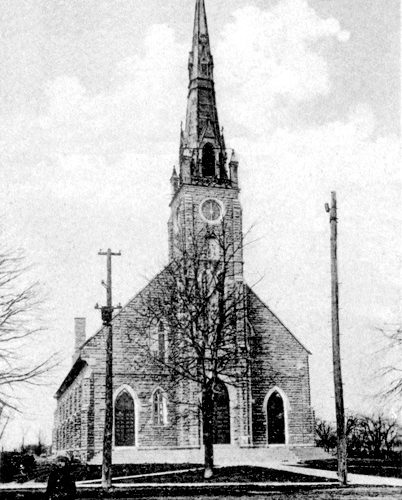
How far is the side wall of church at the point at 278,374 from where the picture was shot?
37719 millimetres

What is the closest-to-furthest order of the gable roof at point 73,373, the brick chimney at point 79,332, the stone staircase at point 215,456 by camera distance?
the stone staircase at point 215,456 → the gable roof at point 73,373 → the brick chimney at point 79,332

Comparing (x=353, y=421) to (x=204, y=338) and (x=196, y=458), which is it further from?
(x=204, y=338)

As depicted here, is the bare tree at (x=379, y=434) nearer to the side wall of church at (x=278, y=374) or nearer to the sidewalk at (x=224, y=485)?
the side wall of church at (x=278, y=374)

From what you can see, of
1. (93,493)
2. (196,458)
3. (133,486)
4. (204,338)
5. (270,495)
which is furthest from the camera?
(196,458)

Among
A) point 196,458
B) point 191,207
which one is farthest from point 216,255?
point 196,458

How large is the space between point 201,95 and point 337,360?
85.9ft

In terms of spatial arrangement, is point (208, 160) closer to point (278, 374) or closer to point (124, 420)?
point (278, 374)

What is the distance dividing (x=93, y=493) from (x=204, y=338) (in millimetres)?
8360

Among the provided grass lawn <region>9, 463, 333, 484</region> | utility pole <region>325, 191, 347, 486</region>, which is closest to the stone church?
grass lawn <region>9, 463, 333, 484</region>

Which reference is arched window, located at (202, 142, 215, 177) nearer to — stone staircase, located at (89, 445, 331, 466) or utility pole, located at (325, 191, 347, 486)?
stone staircase, located at (89, 445, 331, 466)

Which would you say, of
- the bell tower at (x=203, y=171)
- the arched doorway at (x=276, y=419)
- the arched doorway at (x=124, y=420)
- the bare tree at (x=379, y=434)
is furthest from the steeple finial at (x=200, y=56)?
the bare tree at (x=379, y=434)

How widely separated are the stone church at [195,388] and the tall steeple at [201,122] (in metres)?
0.06

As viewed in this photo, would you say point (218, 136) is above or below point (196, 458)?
above

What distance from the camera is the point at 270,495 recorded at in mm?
18578
